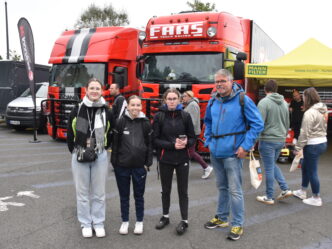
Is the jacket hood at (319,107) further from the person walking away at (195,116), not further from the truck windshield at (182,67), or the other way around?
the truck windshield at (182,67)

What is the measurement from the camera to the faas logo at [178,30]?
7.49 meters

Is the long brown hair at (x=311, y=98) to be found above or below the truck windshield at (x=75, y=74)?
below

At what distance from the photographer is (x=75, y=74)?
31.0 ft

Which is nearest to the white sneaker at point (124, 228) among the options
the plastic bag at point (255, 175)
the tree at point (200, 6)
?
the plastic bag at point (255, 175)

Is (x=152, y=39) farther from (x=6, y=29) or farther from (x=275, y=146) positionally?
(x=6, y=29)

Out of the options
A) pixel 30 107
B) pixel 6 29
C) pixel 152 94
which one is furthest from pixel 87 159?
pixel 6 29

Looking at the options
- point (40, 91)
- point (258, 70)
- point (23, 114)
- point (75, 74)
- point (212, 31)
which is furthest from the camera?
point (40, 91)

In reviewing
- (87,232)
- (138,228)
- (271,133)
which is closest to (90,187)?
(87,232)

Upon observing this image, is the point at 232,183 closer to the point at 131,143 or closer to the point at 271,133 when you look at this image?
the point at 131,143

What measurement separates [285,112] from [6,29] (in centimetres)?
2423

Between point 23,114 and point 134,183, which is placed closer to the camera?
point 134,183

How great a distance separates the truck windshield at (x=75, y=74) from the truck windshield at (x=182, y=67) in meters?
1.66

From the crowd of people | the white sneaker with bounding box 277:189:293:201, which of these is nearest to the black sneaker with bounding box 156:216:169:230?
Result: the crowd of people

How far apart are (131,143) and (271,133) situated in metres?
2.18
